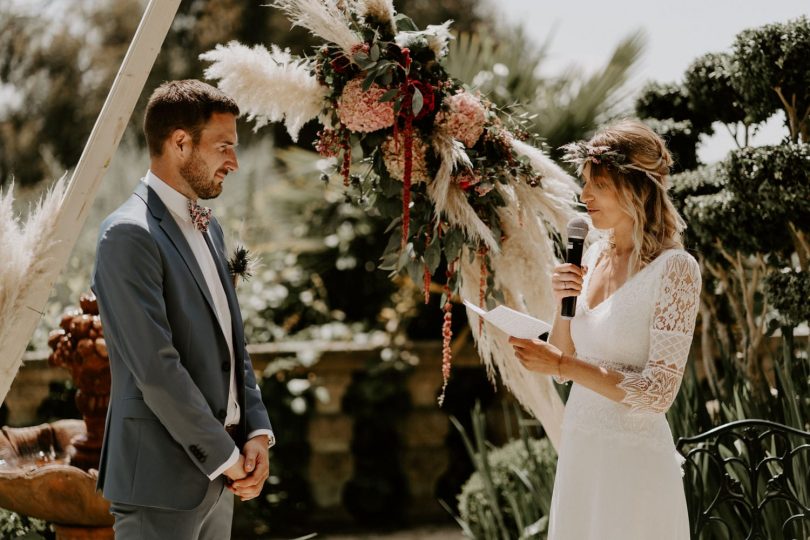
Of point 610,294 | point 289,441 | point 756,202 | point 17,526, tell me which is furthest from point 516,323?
point 289,441

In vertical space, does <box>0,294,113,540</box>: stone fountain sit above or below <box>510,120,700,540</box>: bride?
below

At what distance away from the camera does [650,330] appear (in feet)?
8.23

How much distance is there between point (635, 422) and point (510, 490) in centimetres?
183

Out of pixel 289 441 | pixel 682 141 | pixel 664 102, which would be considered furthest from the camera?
pixel 289 441

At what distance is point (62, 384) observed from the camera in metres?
5.33

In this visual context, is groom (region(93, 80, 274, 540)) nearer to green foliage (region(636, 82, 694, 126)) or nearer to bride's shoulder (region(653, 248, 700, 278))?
bride's shoulder (region(653, 248, 700, 278))

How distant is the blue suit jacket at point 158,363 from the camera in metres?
2.24

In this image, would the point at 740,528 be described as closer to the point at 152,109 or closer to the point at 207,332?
the point at 207,332

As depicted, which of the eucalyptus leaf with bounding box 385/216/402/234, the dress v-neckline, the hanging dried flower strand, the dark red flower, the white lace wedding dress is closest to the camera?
the white lace wedding dress

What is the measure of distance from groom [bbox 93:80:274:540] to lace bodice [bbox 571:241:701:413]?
3.11 ft

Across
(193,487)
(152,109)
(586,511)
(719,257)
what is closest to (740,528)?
(586,511)

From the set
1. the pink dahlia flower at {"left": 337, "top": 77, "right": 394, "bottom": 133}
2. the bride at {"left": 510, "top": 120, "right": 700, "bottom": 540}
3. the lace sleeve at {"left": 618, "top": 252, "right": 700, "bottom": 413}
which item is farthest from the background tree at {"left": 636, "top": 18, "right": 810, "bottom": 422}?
the pink dahlia flower at {"left": 337, "top": 77, "right": 394, "bottom": 133}

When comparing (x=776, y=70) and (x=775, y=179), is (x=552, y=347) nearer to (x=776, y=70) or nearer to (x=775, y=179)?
(x=775, y=179)

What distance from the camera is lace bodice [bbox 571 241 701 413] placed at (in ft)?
8.13
